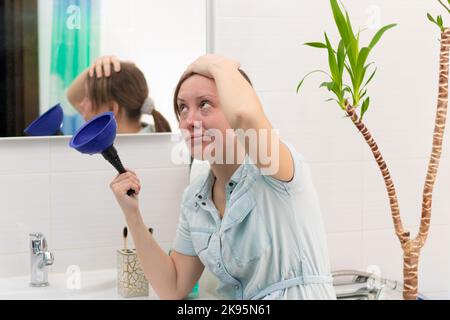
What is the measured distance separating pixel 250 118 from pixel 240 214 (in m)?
0.29

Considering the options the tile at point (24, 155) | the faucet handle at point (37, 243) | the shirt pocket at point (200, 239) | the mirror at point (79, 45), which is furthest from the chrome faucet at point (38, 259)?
the shirt pocket at point (200, 239)

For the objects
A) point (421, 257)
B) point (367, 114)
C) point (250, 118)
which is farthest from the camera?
point (421, 257)

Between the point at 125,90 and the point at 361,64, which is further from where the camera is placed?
the point at 125,90

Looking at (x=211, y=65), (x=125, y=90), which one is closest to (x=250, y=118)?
(x=211, y=65)

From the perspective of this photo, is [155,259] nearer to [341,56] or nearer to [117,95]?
[117,95]

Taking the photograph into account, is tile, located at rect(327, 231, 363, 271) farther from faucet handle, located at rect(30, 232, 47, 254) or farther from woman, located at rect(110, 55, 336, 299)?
faucet handle, located at rect(30, 232, 47, 254)

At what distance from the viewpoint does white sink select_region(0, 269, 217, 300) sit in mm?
1777

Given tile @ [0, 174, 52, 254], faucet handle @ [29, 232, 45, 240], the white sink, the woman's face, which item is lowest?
the white sink

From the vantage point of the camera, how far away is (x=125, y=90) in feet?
6.14

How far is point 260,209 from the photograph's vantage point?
149 cm

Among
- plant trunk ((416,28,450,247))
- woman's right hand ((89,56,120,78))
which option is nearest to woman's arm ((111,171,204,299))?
Answer: woman's right hand ((89,56,120,78))

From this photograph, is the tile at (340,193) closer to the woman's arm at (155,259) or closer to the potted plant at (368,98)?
the potted plant at (368,98)
